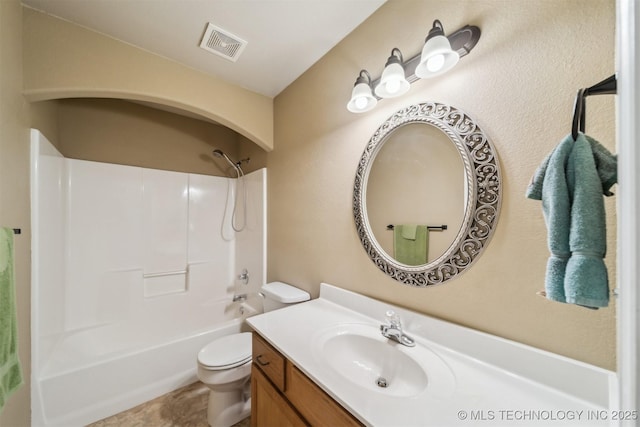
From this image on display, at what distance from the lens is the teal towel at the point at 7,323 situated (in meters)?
0.78

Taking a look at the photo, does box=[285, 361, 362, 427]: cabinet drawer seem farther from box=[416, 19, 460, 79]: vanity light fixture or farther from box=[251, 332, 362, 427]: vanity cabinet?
box=[416, 19, 460, 79]: vanity light fixture

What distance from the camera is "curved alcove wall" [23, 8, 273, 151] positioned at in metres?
1.21

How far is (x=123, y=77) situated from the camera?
1419mm

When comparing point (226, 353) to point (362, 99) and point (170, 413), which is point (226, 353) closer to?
point (170, 413)

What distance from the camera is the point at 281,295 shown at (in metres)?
1.55

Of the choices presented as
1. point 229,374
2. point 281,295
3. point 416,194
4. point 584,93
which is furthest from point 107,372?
point 584,93

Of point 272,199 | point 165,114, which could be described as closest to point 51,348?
point 272,199

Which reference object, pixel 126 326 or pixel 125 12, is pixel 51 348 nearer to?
pixel 126 326

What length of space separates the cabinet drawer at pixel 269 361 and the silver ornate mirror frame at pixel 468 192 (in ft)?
2.11

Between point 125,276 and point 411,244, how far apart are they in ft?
8.32

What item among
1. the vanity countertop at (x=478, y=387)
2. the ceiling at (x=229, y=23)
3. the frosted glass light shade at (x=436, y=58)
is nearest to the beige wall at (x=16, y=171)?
the ceiling at (x=229, y=23)

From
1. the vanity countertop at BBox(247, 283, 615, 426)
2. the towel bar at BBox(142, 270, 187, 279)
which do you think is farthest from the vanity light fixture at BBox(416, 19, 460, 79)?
the towel bar at BBox(142, 270, 187, 279)

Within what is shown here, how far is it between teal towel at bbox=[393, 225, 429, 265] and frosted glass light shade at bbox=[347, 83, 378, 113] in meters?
0.64

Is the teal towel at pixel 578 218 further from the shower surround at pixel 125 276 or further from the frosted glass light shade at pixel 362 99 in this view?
the shower surround at pixel 125 276
